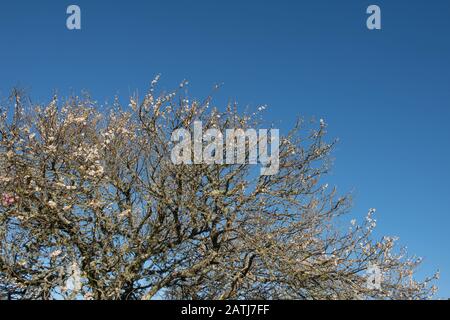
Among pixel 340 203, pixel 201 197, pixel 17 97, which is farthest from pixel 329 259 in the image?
pixel 17 97

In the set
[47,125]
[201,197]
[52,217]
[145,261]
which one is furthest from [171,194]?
[47,125]

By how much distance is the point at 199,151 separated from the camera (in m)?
13.9

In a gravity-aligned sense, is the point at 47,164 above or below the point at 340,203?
above

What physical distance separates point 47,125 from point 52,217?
282cm

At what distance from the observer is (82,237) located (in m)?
13.9

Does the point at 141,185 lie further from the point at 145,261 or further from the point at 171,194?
the point at 145,261

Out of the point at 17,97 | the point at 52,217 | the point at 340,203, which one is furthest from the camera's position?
the point at 17,97
